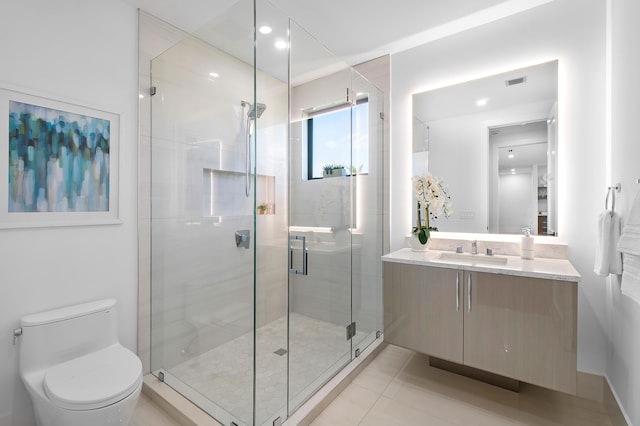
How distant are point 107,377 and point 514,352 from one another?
7.12 ft

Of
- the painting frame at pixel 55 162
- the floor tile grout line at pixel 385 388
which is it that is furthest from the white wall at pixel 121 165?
the floor tile grout line at pixel 385 388

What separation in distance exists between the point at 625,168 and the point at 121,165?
2.95m

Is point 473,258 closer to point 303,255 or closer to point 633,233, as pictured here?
point 633,233

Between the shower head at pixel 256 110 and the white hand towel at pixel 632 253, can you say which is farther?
the shower head at pixel 256 110

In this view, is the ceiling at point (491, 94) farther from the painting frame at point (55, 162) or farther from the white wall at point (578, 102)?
the painting frame at point (55, 162)

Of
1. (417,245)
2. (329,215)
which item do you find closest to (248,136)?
(329,215)

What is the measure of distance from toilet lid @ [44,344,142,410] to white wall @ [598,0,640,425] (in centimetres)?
241

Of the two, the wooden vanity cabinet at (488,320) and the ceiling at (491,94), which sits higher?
the ceiling at (491,94)

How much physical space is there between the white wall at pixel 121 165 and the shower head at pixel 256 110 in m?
0.89

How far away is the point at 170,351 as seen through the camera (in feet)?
6.75

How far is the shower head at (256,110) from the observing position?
1.71m

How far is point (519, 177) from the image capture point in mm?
2244

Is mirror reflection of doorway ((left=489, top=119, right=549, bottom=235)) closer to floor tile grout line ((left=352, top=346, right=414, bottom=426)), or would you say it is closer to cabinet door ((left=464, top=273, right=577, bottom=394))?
cabinet door ((left=464, top=273, right=577, bottom=394))

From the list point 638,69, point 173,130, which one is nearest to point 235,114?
point 173,130
